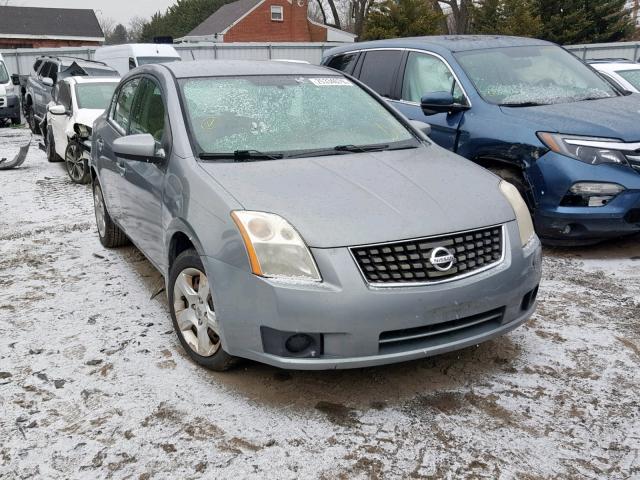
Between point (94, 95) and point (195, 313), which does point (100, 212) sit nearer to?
point (195, 313)

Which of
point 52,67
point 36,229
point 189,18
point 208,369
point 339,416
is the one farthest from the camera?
point 189,18

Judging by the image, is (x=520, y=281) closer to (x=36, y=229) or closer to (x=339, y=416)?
(x=339, y=416)

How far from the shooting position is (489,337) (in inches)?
127

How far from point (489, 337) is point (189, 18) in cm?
6246

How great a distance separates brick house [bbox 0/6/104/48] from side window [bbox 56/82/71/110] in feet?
139

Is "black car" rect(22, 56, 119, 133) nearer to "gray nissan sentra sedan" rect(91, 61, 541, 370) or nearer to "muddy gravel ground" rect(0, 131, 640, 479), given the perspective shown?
"muddy gravel ground" rect(0, 131, 640, 479)

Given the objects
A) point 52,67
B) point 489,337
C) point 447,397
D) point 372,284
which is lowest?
point 447,397

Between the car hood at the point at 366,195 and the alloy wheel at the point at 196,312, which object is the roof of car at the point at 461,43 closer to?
the car hood at the point at 366,195

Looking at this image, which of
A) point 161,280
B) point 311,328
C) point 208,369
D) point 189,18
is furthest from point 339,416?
point 189,18

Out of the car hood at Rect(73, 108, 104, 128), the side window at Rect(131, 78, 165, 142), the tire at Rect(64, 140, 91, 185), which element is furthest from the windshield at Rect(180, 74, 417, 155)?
the car hood at Rect(73, 108, 104, 128)

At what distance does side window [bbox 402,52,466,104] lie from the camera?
20.2 ft

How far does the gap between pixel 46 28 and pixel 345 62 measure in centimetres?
4877

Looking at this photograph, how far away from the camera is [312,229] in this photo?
294 centimetres

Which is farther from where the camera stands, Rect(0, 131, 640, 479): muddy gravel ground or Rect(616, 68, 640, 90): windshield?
Rect(616, 68, 640, 90): windshield
